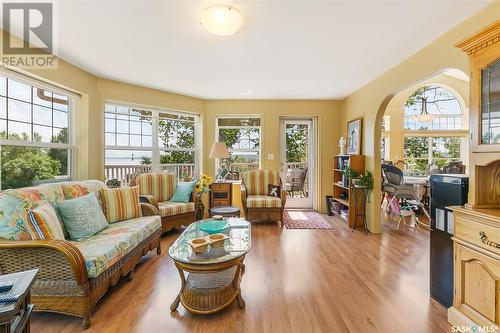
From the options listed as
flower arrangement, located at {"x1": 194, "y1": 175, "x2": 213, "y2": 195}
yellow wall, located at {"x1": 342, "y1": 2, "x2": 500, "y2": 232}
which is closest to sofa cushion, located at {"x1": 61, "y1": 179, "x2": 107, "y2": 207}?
flower arrangement, located at {"x1": 194, "y1": 175, "x2": 213, "y2": 195}

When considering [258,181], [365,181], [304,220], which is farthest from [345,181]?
[258,181]

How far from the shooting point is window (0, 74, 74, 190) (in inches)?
97.5

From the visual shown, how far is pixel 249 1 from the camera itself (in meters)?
1.83

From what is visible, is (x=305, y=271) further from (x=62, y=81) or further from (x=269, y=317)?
(x=62, y=81)

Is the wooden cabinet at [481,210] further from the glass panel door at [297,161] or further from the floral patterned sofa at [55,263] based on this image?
the glass panel door at [297,161]

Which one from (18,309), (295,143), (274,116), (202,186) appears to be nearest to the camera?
(18,309)

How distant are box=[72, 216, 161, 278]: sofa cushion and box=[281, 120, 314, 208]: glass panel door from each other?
324 cm

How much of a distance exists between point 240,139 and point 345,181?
7.53ft

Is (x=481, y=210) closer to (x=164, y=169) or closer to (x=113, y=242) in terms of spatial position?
(x=113, y=242)

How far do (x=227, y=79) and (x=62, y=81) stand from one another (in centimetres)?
217

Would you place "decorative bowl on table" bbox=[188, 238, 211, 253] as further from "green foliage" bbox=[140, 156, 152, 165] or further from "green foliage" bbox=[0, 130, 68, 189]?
"green foliage" bbox=[140, 156, 152, 165]

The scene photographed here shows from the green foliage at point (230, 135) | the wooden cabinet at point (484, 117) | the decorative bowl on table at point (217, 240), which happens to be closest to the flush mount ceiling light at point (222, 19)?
the wooden cabinet at point (484, 117)

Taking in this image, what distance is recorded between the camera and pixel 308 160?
5277 millimetres

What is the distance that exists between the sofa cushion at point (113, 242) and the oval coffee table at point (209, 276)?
47cm
